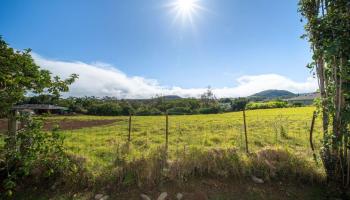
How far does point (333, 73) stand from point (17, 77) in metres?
5.62

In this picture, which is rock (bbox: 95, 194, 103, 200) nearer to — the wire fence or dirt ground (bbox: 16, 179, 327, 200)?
dirt ground (bbox: 16, 179, 327, 200)

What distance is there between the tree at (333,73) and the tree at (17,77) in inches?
188

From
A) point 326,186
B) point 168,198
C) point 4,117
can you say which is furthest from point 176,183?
point 4,117

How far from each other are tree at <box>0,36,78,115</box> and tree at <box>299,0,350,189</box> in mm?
4767

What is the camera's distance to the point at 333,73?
426 cm

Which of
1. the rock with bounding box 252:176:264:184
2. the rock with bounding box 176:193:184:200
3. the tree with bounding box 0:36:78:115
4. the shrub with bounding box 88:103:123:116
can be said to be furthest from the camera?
the shrub with bounding box 88:103:123:116

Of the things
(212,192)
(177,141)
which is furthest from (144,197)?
(177,141)

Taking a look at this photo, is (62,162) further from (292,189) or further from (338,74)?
(338,74)

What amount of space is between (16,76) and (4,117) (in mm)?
1085

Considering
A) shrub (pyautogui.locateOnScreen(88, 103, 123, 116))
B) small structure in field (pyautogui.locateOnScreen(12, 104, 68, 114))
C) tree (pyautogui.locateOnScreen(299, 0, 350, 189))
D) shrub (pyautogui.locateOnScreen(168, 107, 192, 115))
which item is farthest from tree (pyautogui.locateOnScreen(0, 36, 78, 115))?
shrub (pyautogui.locateOnScreen(168, 107, 192, 115))

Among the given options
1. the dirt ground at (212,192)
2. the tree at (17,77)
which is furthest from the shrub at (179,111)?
the tree at (17,77)

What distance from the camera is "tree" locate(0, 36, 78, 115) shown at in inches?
125

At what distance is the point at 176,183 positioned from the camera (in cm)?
479

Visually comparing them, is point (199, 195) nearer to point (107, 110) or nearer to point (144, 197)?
point (144, 197)
